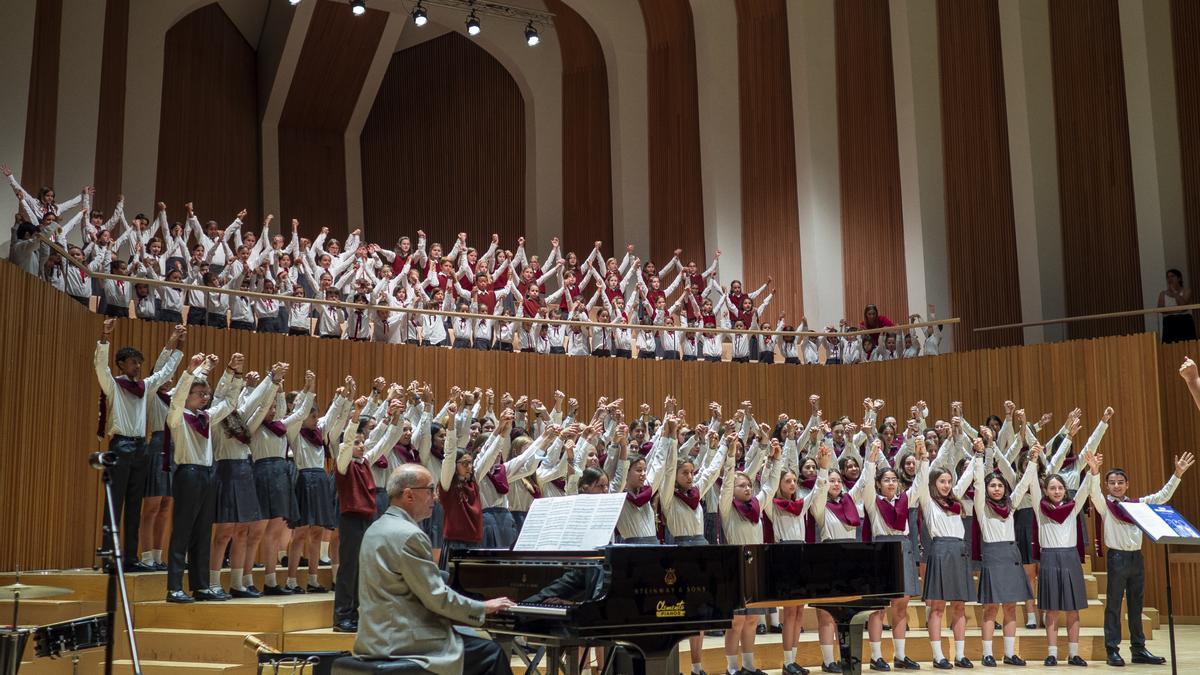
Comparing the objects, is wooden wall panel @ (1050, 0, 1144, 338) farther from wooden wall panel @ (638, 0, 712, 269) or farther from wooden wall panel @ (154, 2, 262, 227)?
wooden wall panel @ (154, 2, 262, 227)

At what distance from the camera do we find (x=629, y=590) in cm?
423

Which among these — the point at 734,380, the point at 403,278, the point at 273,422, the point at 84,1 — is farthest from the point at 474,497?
the point at 84,1

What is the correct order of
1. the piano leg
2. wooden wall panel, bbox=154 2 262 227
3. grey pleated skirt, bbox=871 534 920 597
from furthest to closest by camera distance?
wooden wall panel, bbox=154 2 262 227 → grey pleated skirt, bbox=871 534 920 597 → the piano leg

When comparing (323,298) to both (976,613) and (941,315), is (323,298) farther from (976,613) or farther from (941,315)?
(941,315)

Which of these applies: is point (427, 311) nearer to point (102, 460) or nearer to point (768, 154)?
point (768, 154)

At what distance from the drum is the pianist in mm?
857

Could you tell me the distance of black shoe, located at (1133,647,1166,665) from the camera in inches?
311

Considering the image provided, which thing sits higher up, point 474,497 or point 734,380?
point 734,380

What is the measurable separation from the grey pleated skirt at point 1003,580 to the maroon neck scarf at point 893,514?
0.60m

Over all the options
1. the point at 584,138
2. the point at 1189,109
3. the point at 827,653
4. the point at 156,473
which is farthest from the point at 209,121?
the point at 1189,109

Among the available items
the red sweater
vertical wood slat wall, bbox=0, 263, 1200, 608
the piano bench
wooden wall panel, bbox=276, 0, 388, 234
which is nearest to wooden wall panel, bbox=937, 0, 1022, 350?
vertical wood slat wall, bbox=0, 263, 1200, 608

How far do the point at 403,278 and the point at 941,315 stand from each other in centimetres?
661

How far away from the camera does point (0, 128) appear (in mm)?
10570

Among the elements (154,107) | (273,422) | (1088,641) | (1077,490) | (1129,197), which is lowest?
(1088,641)
